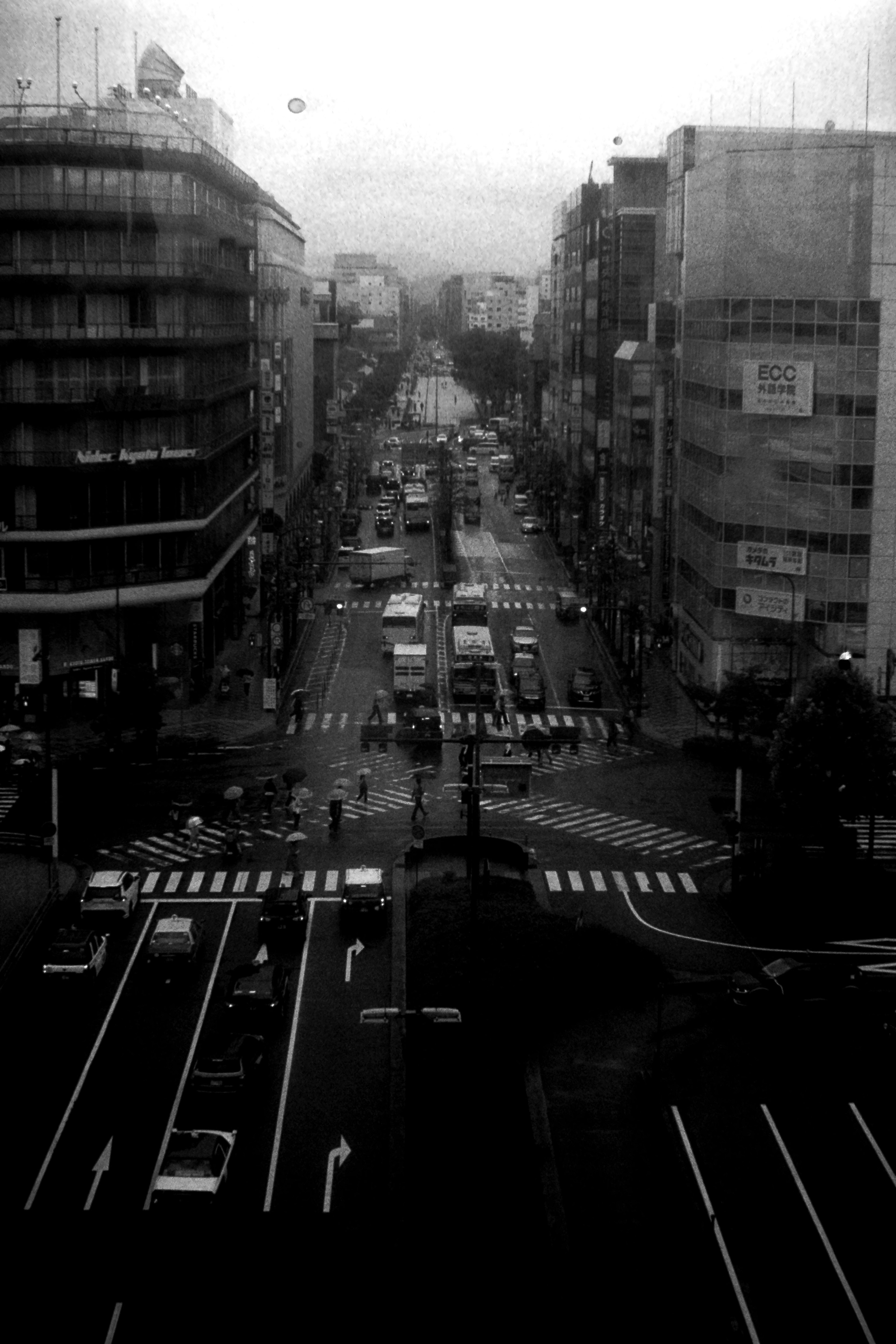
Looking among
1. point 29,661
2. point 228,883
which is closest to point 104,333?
point 29,661

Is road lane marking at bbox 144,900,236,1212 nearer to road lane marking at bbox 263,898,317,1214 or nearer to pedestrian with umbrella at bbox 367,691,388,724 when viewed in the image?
road lane marking at bbox 263,898,317,1214

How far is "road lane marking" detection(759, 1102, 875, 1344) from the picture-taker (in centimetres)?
668

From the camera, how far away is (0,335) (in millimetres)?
18297

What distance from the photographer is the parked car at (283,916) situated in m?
11.8

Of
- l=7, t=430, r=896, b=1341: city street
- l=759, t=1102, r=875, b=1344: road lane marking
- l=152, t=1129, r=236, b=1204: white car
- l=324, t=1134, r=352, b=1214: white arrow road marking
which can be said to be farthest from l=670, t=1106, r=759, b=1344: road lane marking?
l=152, t=1129, r=236, b=1204: white car

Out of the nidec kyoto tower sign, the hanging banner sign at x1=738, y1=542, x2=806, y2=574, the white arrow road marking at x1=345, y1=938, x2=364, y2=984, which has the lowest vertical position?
the white arrow road marking at x1=345, y1=938, x2=364, y2=984

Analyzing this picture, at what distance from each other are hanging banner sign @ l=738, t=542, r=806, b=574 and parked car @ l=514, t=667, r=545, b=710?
9.52 feet

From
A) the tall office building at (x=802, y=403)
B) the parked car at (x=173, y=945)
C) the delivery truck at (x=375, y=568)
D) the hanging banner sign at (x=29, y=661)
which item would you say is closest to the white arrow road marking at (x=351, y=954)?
the parked car at (x=173, y=945)

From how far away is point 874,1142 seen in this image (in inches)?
332

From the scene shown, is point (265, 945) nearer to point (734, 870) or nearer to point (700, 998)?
point (700, 998)

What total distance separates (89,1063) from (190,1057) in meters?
0.58

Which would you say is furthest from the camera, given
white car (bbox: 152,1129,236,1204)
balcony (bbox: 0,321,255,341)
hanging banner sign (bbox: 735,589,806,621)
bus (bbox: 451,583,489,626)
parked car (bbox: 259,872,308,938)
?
bus (bbox: 451,583,489,626)

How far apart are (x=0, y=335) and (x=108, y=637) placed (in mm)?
3622

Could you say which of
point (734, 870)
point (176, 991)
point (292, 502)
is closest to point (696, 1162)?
point (176, 991)
